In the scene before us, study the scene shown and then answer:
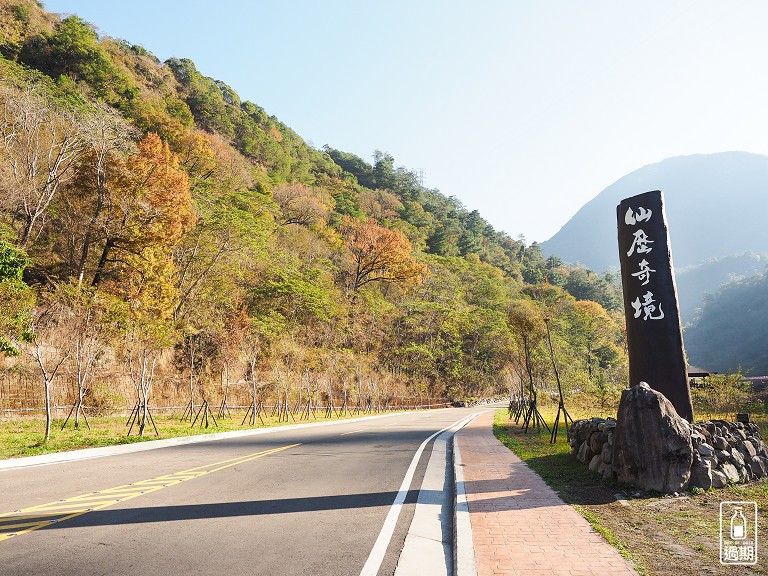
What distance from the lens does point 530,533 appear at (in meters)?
5.32

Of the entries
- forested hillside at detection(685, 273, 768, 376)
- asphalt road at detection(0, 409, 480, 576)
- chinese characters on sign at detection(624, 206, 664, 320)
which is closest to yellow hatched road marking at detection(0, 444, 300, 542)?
asphalt road at detection(0, 409, 480, 576)

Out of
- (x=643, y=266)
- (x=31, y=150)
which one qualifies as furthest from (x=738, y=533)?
(x=31, y=150)

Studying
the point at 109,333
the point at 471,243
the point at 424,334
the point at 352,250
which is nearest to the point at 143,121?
the point at 352,250

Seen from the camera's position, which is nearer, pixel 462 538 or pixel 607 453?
pixel 462 538

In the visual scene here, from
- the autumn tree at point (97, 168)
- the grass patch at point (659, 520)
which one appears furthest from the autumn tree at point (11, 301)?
the grass patch at point (659, 520)

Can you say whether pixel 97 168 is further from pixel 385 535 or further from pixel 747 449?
pixel 747 449

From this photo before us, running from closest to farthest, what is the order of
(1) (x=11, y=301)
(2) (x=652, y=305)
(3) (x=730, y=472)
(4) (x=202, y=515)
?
1. (4) (x=202, y=515)
2. (3) (x=730, y=472)
3. (2) (x=652, y=305)
4. (1) (x=11, y=301)

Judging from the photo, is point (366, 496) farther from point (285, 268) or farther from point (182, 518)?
point (285, 268)

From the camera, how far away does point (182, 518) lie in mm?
6066

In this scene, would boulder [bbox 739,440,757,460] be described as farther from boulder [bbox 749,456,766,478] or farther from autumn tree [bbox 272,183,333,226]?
autumn tree [bbox 272,183,333,226]

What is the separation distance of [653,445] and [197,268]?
31.1 m

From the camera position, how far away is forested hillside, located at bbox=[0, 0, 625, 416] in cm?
2317

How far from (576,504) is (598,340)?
71932mm

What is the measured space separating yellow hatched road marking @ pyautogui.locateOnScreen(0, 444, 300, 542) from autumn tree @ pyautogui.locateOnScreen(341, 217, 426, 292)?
45.6 m
